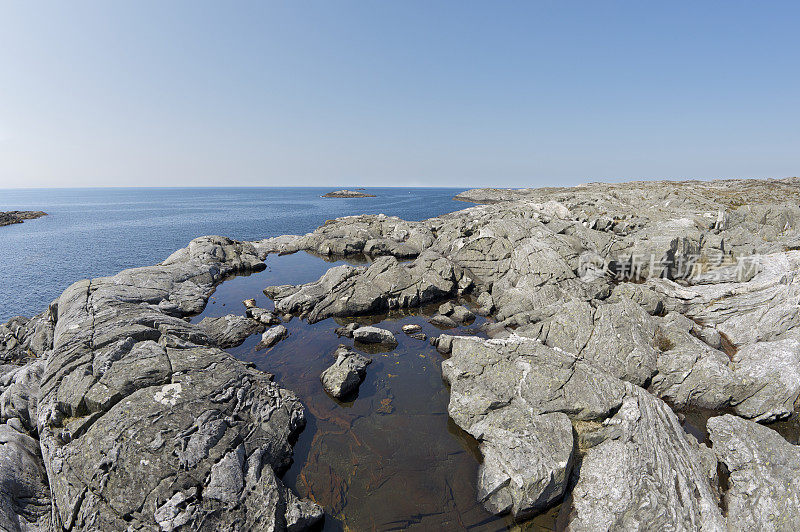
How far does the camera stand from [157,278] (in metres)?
36.8

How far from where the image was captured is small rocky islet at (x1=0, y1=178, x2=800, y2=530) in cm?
1232

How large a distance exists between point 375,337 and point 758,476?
23.5 metres

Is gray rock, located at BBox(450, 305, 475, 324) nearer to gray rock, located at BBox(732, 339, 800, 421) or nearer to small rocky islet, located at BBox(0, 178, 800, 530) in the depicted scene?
small rocky islet, located at BBox(0, 178, 800, 530)

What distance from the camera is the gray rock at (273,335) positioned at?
1087 inches

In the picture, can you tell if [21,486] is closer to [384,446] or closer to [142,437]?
[142,437]

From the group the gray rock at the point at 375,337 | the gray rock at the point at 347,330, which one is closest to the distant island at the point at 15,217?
the gray rock at the point at 347,330

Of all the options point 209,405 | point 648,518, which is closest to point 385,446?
point 209,405

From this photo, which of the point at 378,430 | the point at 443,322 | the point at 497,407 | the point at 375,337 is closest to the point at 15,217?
the point at 375,337

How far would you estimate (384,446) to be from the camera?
1708cm

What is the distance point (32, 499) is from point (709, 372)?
3608 centimetres

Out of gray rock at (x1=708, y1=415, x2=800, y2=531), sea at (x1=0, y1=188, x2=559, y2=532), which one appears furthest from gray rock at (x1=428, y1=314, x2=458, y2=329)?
gray rock at (x1=708, y1=415, x2=800, y2=531)

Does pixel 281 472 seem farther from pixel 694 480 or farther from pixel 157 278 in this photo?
pixel 157 278

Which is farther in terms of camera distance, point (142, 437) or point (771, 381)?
point (771, 381)

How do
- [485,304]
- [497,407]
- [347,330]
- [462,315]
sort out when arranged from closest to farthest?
[497,407] < [347,330] < [462,315] < [485,304]
